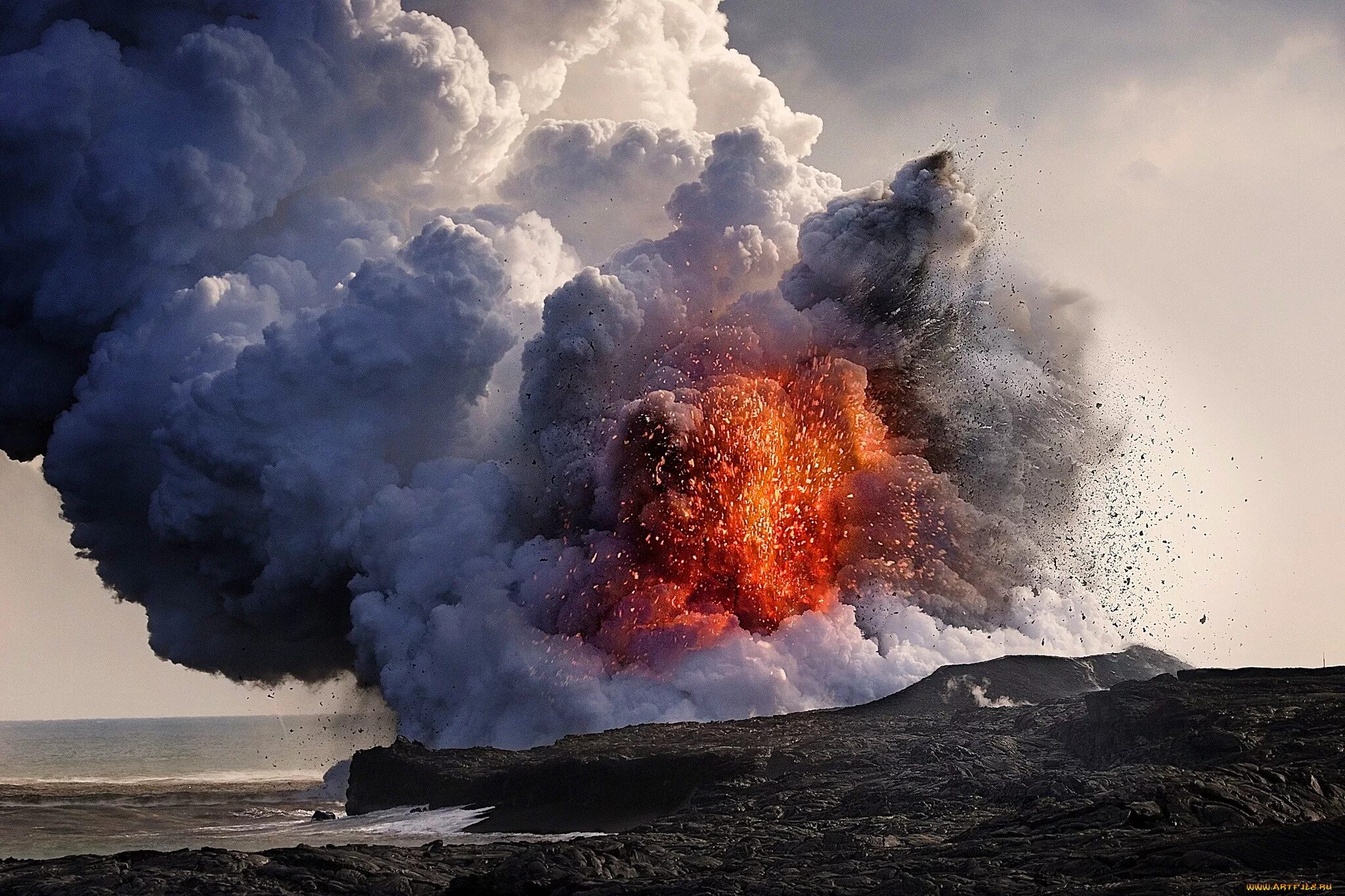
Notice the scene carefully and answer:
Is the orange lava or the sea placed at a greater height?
the orange lava

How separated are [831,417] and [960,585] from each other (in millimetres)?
15792

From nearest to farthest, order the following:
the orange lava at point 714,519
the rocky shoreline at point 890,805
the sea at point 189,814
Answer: the rocky shoreline at point 890,805 → the sea at point 189,814 → the orange lava at point 714,519

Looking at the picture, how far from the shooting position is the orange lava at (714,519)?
7494 cm

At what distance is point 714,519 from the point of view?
7625 centimetres

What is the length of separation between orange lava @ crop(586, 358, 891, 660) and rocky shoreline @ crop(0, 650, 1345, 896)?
36.1ft

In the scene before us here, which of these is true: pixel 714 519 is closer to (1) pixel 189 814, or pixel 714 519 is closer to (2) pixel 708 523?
(2) pixel 708 523

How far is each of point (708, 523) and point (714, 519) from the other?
43 centimetres

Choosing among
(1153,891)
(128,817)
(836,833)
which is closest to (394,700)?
(128,817)

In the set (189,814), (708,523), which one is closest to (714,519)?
(708,523)

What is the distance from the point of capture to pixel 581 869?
3219 cm

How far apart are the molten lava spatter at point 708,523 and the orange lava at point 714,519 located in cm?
7

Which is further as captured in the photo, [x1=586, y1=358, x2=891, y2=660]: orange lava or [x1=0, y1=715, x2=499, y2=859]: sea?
[x1=586, y1=358, x2=891, y2=660]: orange lava

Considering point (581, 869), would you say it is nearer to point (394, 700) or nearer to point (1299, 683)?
point (1299, 683)

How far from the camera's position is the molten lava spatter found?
75000 mm
